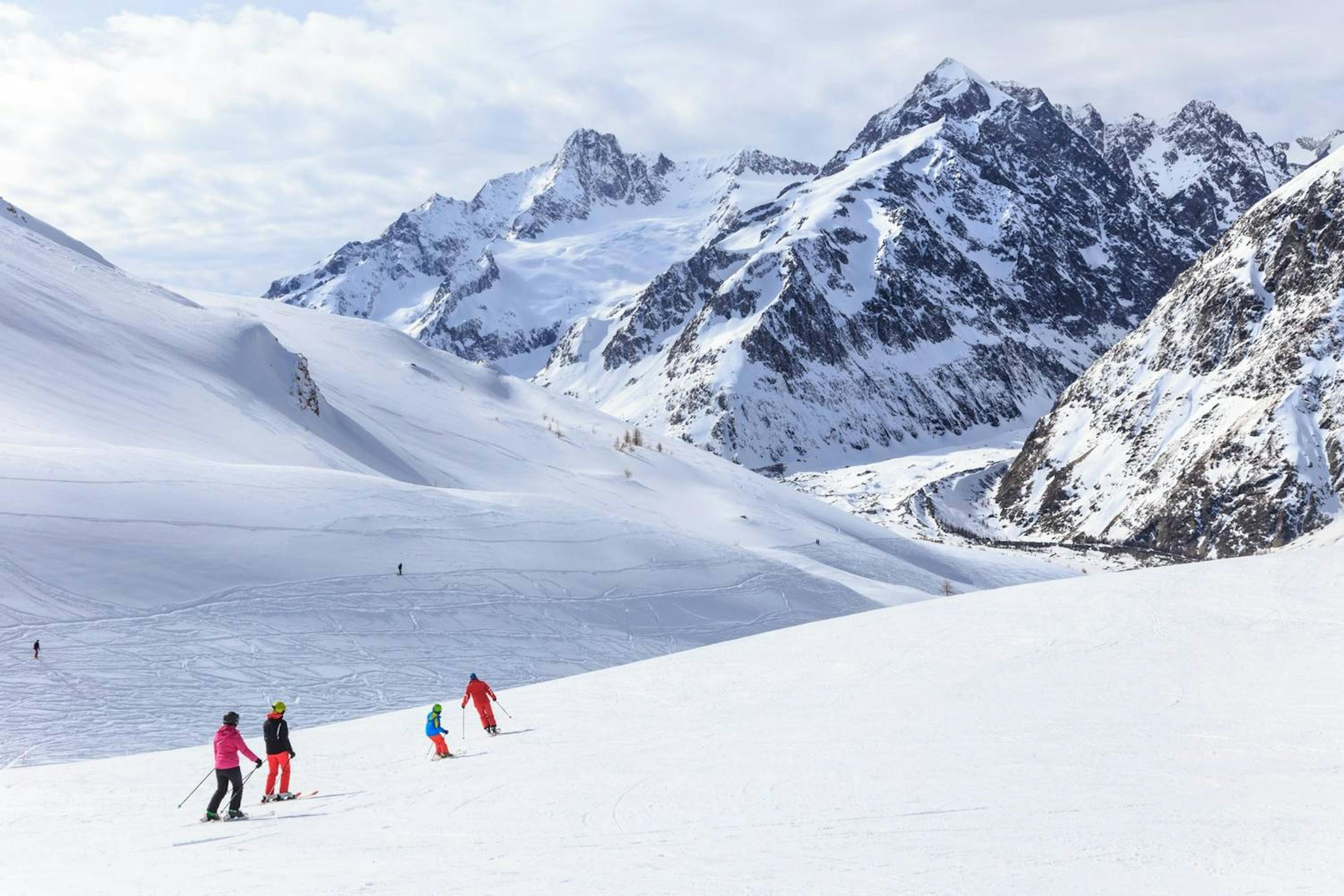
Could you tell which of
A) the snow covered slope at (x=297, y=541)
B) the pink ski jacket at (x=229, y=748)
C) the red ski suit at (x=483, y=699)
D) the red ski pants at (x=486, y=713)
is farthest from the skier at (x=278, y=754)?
the snow covered slope at (x=297, y=541)

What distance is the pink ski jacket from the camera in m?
14.2

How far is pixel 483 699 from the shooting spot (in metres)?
19.5

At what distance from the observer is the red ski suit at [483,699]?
1939 cm

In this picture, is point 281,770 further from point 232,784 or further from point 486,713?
point 486,713

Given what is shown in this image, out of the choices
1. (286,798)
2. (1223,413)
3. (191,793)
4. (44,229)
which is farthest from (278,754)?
(1223,413)

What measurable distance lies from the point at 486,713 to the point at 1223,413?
5662 inches

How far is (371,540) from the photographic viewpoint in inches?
1265

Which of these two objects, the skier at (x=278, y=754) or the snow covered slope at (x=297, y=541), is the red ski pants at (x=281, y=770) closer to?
the skier at (x=278, y=754)

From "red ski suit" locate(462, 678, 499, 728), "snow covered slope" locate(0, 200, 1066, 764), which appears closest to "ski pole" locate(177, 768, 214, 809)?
"red ski suit" locate(462, 678, 499, 728)

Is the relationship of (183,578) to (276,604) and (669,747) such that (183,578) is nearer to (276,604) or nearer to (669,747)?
(276,604)

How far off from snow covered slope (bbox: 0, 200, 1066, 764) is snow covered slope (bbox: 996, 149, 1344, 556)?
267 ft

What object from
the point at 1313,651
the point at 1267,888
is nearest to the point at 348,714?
the point at 1267,888

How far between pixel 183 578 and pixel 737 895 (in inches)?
869

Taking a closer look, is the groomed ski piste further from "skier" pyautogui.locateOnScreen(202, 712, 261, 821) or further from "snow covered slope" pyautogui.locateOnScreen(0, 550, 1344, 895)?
"skier" pyautogui.locateOnScreen(202, 712, 261, 821)
